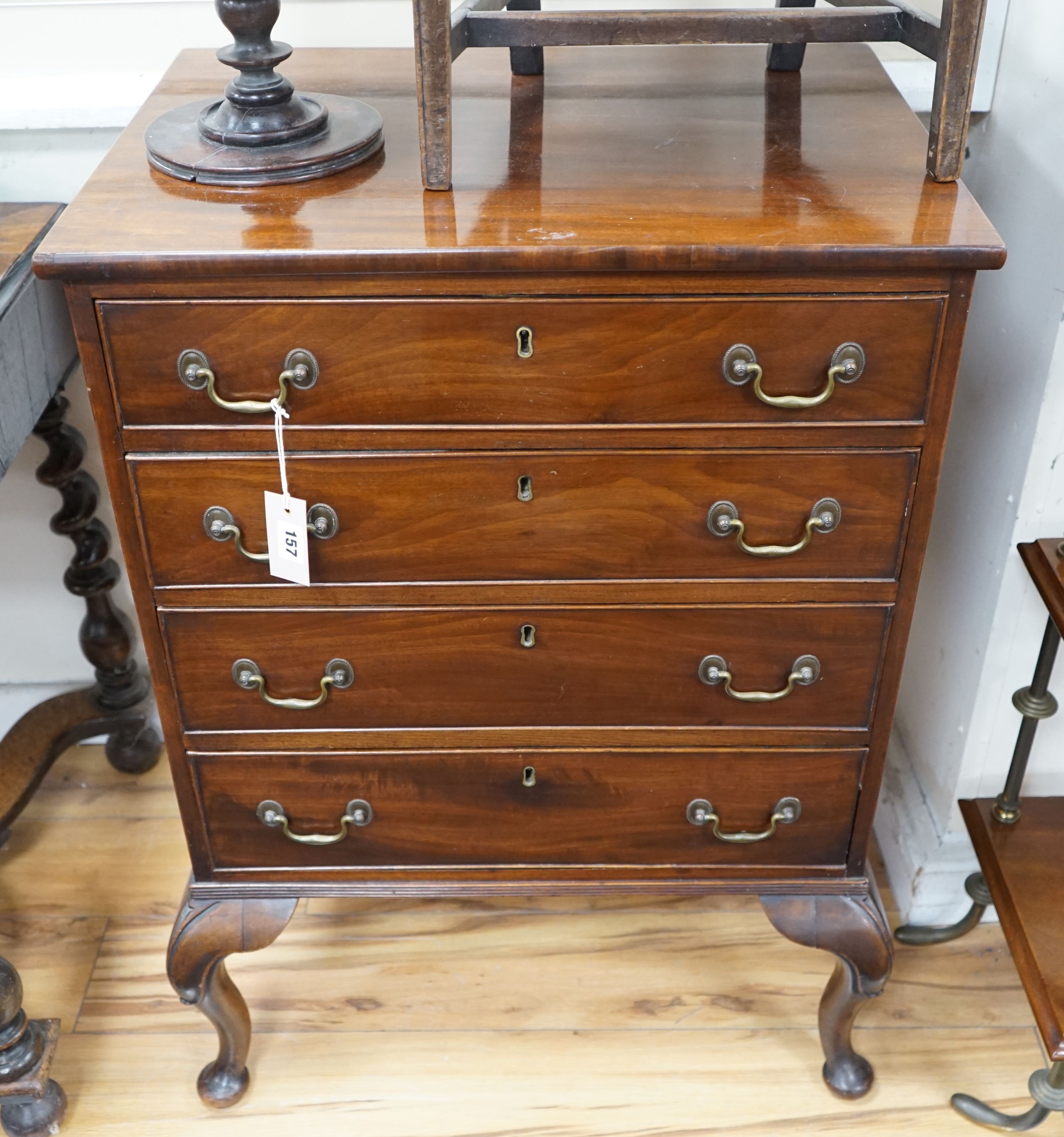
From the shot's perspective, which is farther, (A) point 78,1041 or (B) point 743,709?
(A) point 78,1041

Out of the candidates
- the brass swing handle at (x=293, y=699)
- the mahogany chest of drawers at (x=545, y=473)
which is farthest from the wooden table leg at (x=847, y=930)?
the brass swing handle at (x=293, y=699)

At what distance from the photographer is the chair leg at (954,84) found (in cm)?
104

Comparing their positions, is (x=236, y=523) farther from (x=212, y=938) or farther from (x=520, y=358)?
(x=212, y=938)

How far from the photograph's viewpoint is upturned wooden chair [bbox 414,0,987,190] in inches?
41.3

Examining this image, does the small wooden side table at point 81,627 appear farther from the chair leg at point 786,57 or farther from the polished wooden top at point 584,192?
the chair leg at point 786,57

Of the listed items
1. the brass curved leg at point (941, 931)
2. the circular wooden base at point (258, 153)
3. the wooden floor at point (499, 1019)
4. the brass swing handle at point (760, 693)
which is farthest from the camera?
the brass curved leg at point (941, 931)

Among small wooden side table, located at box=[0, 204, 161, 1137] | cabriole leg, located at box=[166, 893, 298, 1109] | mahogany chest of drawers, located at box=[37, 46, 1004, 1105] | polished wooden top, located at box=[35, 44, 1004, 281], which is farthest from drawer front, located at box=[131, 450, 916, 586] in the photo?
cabriole leg, located at box=[166, 893, 298, 1109]

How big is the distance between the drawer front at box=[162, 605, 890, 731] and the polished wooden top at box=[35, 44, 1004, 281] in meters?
0.35

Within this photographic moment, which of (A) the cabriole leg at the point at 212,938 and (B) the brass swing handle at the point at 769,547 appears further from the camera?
(A) the cabriole leg at the point at 212,938

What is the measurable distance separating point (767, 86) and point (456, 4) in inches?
19.8

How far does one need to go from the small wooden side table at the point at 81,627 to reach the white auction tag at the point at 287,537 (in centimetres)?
35

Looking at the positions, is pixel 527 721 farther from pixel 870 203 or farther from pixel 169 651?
pixel 870 203

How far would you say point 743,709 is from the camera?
1280 millimetres

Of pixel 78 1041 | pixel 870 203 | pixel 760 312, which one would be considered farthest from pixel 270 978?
pixel 870 203
